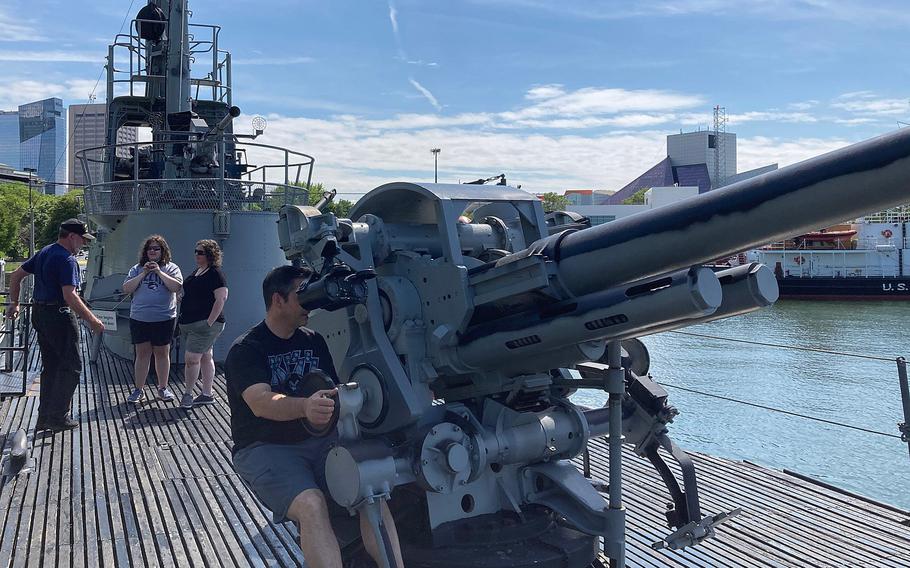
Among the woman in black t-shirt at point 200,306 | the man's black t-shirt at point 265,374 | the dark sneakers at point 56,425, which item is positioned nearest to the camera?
the man's black t-shirt at point 265,374

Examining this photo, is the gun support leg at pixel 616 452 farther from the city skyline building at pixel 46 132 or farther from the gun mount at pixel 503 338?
the city skyline building at pixel 46 132

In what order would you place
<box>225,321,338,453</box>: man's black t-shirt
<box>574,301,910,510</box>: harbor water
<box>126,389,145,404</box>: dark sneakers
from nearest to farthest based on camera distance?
<box>225,321,338,453</box>: man's black t-shirt < <box>126,389,145,404</box>: dark sneakers < <box>574,301,910,510</box>: harbor water

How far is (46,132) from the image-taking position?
14962 centimetres

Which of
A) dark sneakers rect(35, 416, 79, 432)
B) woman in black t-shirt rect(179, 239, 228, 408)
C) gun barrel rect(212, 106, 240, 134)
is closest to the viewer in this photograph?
dark sneakers rect(35, 416, 79, 432)

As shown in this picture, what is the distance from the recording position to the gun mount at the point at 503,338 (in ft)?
10.2

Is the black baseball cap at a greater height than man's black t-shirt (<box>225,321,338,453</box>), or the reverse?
the black baseball cap

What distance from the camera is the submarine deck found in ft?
13.3

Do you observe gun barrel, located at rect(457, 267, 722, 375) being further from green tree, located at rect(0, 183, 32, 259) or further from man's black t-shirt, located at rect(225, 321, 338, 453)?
green tree, located at rect(0, 183, 32, 259)

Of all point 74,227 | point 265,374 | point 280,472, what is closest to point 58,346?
point 74,227

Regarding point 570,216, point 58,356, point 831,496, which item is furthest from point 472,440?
point 58,356

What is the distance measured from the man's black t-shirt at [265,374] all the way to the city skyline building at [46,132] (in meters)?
115

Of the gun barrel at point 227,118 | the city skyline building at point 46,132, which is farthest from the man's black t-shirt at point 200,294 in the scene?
the city skyline building at point 46,132

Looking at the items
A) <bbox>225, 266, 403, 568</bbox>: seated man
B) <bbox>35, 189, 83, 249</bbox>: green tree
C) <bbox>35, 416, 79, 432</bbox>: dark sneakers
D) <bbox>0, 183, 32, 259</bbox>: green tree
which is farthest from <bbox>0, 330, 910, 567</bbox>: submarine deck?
<bbox>35, 189, 83, 249</bbox>: green tree

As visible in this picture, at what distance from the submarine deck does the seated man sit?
750 millimetres
